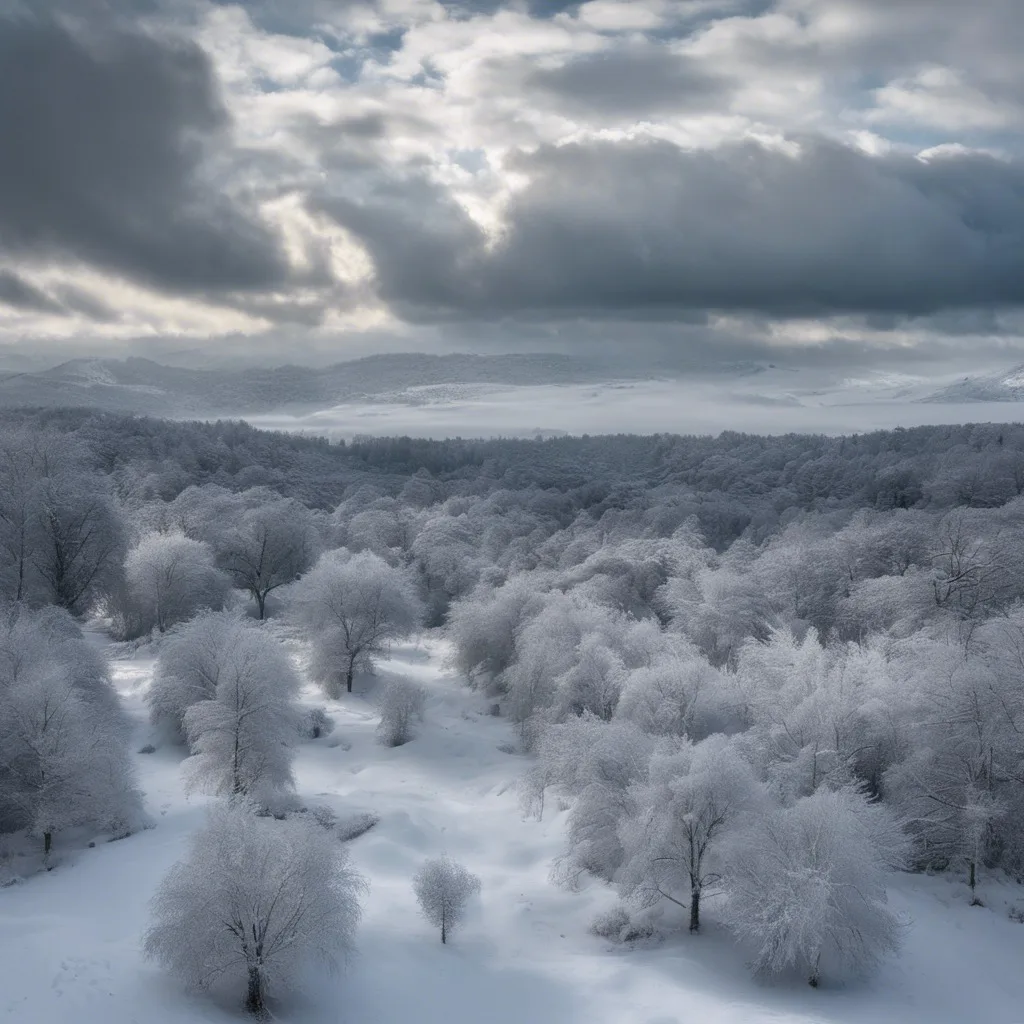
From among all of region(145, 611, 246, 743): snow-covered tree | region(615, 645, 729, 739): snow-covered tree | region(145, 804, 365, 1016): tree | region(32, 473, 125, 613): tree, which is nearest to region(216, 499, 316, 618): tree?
region(32, 473, 125, 613): tree

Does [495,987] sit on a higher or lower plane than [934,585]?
lower

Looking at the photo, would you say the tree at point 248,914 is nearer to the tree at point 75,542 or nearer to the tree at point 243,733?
the tree at point 243,733

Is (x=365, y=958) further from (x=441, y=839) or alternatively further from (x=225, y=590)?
(x=225, y=590)

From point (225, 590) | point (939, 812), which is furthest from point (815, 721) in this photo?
point (225, 590)

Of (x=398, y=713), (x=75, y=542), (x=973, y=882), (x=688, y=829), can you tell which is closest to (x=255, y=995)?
(x=688, y=829)

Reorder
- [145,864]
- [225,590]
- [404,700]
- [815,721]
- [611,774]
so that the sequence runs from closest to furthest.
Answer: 1. [145,864]
2. [611,774]
3. [815,721]
4. [404,700]
5. [225,590]

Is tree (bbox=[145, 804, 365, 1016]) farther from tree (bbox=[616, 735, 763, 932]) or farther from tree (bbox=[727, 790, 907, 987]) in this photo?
tree (bbox=[727, 790, 907, 987])

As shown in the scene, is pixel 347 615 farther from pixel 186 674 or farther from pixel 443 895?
pixel 443 895
